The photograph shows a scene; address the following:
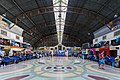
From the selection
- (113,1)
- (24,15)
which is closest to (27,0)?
(24,15)

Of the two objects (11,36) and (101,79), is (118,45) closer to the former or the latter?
(101,79)

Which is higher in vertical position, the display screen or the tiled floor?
the display screen

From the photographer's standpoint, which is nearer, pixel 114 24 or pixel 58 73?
pixel 58 73

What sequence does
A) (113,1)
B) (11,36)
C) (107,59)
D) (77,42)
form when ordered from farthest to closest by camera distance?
(77,42) < (11,36) < (107,59) < (113,1)

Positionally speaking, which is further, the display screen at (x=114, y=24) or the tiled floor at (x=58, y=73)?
the display screen at (x=114, y=24)

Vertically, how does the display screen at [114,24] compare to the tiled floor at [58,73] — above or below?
above

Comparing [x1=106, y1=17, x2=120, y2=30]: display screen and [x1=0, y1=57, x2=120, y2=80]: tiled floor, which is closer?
[x1=0, y1=57, x2=120, y2=80]: tiled floor

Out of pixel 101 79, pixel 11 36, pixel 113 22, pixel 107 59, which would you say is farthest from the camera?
pixel 11 36

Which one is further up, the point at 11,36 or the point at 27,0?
the point at 27,0

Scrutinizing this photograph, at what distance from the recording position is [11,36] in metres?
19.4

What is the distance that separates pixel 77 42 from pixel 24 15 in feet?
107

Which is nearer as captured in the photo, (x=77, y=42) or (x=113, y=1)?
(x=113, y=1)

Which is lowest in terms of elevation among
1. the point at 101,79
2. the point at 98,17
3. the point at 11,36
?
the point at 101,79

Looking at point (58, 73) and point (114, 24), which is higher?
point (114, 24)
